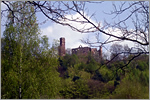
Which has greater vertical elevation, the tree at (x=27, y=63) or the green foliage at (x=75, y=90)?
the tree at (x=27, y=63)

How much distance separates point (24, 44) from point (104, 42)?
544cm

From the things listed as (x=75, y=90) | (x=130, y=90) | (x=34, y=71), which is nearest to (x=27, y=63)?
(x=34, y=71)

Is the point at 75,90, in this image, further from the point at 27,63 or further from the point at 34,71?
the point at 27,63

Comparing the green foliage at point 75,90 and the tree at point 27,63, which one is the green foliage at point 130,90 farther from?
the tree at point 27,63

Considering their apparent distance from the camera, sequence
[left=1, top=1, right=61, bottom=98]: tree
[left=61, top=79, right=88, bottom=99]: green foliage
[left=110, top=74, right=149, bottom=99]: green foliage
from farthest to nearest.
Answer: [left=61, top=79, right=88, bottom=99]: green foliage < [left=1, top=1, right=61, bottom=98]: tree < [left=110, top=74, right=149, bottom=99]: green foliage

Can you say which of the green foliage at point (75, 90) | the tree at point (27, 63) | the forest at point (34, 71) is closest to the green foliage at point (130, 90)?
the forest at point (34, 71)

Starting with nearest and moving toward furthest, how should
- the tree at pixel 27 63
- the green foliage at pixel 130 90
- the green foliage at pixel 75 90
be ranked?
the green foliage at pixel 130 90 → the tree at pixel 27 63 → the green foliage at pixel 75 90

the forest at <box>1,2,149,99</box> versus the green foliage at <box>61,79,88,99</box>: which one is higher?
the forest at <box>1,2,149,99</box>

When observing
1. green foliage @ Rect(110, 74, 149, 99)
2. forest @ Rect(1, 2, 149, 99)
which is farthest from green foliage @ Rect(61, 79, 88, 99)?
green foliage @ Rect(110, 74, 149, 99)

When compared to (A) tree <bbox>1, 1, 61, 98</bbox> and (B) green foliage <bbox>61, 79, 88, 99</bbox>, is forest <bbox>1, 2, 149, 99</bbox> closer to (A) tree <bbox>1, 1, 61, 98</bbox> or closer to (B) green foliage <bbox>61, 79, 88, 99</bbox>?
(A) tree <bbox>1, 1, 61, 98</bbox>

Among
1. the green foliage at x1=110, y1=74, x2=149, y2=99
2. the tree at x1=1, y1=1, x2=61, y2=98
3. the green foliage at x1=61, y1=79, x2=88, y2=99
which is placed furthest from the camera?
the green foliage at x1=61, y1=79, x2=88, y2=99

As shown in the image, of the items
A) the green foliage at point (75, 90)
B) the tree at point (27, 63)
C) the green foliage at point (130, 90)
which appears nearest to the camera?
the green foliage at point (130, 90)

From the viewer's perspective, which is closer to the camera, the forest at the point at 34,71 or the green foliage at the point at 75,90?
the forest at the point at 34,71

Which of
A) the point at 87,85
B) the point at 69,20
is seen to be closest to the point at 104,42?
A: the point at 69,20
